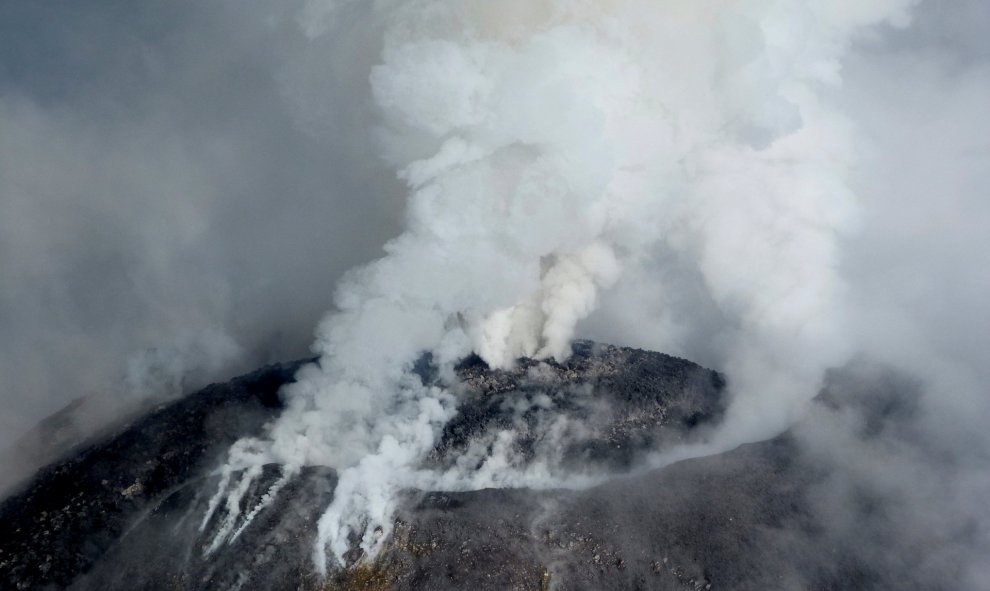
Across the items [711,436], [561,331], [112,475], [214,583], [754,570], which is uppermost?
[561,331]

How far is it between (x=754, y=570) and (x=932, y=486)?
11.2 m

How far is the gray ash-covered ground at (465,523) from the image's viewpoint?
81.4 ft

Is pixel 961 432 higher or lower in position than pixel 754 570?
higher

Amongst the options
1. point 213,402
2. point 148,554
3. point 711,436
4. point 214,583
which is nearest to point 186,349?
point 213,402

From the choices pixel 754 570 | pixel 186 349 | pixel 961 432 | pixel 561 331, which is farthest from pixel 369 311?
pixel 961 432

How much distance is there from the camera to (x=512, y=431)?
3462cm

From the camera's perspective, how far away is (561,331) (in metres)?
44.8

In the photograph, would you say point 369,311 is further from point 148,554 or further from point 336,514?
point 148,554

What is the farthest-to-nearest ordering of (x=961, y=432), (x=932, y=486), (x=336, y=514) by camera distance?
1. (x=961, y=432)
2. (x=932, y=486)
3. (x=336, y=514)

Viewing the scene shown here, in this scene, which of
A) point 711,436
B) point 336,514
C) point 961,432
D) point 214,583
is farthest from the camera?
point 711,436

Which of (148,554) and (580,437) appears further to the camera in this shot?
(580,437)

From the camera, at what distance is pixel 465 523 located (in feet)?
88.9

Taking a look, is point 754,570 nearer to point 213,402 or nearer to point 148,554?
point 148,554

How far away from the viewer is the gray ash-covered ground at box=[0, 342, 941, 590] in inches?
976
